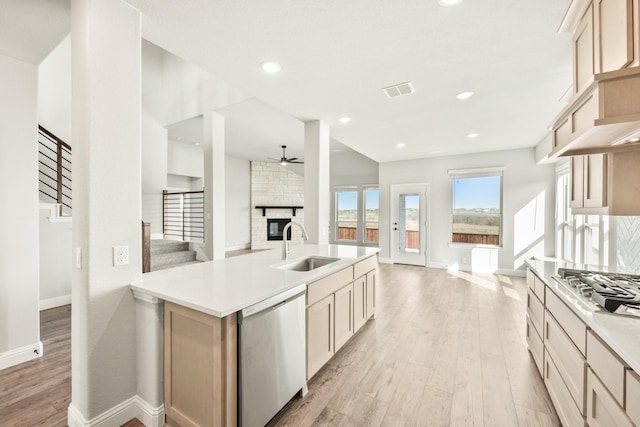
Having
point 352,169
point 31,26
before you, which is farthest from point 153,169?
point 352,169

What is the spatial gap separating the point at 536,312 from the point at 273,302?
2199mm

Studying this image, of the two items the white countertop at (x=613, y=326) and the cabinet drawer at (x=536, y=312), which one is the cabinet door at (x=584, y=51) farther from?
the cabinet drawer at (x=536, y=312)

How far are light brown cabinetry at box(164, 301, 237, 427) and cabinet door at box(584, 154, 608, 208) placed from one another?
7.30ft

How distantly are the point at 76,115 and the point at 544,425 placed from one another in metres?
3.50

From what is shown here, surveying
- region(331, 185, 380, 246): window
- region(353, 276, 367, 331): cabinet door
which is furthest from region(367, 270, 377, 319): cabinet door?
region(331, 185, 380, 246): window

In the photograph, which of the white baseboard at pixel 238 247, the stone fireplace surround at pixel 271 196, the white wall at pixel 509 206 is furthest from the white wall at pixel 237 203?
the white wall at pixel 509 206

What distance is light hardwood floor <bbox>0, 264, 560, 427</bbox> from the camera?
5.82 ft

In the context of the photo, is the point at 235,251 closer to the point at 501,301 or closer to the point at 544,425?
the point at 501,301

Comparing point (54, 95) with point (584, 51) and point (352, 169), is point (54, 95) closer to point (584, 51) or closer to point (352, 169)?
point (352, 169)

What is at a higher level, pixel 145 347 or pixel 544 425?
pixel 145 347

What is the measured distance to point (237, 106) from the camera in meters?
4.20

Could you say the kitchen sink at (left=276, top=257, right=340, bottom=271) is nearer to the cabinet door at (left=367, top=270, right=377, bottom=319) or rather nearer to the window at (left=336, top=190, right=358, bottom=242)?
the cabinet door at (left=367, top=270, right=377, bottom=319)

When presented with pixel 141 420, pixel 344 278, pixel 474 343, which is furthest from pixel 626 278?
pixel 141 420

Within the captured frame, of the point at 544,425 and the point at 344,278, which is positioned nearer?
the point at 544,425
